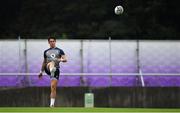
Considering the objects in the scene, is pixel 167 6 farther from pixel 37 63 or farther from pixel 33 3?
pixel 37 63

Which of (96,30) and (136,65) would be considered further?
(96,30)

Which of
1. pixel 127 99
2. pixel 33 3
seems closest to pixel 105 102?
pixel 127 99

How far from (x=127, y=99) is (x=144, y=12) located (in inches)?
634

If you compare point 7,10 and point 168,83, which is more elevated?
point 7,10

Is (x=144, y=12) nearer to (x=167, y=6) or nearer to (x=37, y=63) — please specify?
(x=167, y=6)

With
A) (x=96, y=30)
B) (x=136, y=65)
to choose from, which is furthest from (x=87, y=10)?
(x=136, y=65)

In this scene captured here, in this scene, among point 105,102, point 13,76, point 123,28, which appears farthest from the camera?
point 123,28

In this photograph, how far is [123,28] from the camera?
36625 mm

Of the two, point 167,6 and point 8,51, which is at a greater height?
point 167,6

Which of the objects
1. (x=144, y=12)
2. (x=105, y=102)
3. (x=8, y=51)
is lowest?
(x=105, y=102)

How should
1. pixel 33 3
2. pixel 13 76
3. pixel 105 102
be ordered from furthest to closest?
pixel 33 3 < pixel 13 76 < pixel 105 102

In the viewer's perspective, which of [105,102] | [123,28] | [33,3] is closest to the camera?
[105,102]

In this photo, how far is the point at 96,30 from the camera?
3672 centimetres

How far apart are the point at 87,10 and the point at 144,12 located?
313 cm
